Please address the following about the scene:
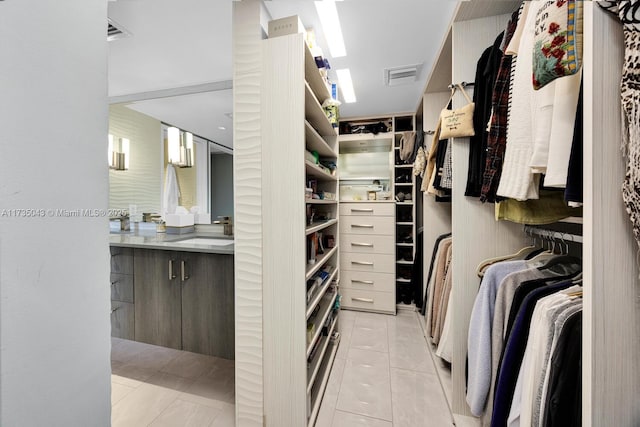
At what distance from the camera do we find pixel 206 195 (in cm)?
236

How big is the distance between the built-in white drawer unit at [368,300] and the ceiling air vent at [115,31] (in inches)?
115

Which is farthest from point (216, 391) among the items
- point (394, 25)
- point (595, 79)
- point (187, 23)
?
point (394, 25)

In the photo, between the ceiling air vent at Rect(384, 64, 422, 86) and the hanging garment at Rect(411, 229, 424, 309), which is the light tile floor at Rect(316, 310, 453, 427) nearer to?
the hanging garment at Rect(411, 229, 424, 309)

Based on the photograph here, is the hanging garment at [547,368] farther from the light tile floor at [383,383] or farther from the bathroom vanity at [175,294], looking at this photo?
the bathroom vanity at [175,294]

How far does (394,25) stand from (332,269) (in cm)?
192

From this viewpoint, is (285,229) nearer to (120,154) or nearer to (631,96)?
(631,96)

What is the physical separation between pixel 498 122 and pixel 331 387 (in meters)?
1.86

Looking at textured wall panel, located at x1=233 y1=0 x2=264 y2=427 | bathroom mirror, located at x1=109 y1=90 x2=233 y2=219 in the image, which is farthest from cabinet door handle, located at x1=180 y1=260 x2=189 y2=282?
textured wall panel, located at x1=233 y1=0 x2=264 y2=427

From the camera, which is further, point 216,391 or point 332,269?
point 332,269

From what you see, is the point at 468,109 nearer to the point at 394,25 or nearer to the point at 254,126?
the point at 394,25

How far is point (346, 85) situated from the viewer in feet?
7.70

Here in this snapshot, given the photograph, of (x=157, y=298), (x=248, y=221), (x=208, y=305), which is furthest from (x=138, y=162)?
(x=248, y=221)

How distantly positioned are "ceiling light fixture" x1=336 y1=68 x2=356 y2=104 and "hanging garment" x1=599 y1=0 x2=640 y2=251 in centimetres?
184

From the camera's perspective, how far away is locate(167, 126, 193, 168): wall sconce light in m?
2.36
